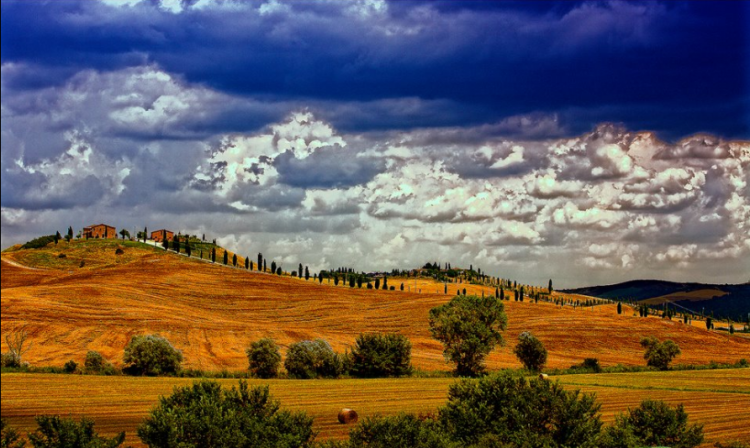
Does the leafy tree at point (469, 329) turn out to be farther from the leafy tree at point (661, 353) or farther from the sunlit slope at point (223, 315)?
the leafy tree at point (661, 353)

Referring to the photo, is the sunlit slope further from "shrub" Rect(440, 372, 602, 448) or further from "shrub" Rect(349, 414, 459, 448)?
"shrub" Rect(349, 414, 459, 448)

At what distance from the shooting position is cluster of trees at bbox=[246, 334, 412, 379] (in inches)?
3371

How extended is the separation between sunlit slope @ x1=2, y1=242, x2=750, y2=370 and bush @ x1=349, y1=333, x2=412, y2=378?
1092 cm

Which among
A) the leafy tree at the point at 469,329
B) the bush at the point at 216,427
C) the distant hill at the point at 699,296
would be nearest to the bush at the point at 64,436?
the bush at the point at 216,427

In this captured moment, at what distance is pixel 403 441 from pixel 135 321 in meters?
110

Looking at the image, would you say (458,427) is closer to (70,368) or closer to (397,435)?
(397,435)

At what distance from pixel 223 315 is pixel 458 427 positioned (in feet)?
394

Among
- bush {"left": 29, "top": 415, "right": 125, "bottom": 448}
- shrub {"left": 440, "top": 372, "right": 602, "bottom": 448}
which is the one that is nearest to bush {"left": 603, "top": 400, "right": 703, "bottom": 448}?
shrub {"left": 440, "top": 372, "right": 602, "bottom": 448}

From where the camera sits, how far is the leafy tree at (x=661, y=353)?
57.4 metres

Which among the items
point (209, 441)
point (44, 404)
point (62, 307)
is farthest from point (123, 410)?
point (62, 307)

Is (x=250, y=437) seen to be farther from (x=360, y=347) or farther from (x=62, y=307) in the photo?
(x=62, y=307)

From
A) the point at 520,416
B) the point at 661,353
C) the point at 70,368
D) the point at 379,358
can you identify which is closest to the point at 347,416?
the point at 520,416

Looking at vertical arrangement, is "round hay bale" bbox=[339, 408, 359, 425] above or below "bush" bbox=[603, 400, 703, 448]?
below

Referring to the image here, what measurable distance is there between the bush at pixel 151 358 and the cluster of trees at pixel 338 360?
1019 cm
